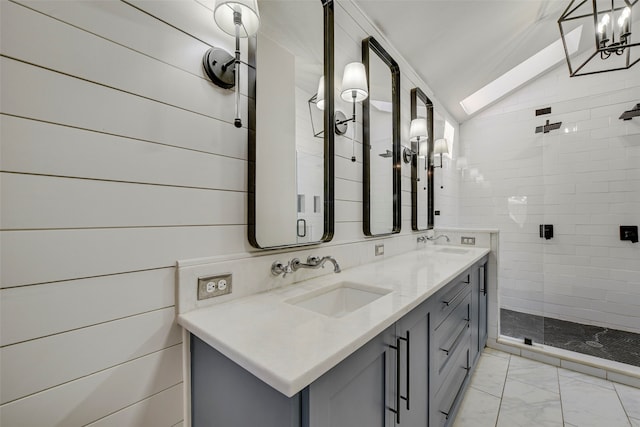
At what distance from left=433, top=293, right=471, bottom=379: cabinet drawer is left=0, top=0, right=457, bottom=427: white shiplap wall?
1086mm

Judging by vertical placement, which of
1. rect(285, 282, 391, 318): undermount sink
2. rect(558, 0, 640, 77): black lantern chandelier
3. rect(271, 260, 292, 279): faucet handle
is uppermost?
rect(558, 0, 640, 77): black lantern chandelier

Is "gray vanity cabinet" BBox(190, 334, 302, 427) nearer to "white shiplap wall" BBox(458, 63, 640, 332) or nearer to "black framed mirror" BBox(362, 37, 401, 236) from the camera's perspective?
"black framed mirror" BBox(362, 37, 401, 236)

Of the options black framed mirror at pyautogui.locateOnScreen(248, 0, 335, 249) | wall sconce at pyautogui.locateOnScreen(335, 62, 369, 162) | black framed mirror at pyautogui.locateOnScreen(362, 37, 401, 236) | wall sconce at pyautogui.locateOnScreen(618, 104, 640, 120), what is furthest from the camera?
wall sconce at pyautogui.locateOnScreen(618, 104, 640, 120)

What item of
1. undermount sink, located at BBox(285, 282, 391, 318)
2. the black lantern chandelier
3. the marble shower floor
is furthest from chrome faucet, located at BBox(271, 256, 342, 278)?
the marble shower floor

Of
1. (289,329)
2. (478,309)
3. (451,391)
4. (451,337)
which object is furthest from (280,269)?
(478,309)

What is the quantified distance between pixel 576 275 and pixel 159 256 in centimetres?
385

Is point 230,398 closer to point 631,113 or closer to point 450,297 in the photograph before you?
point 450,297

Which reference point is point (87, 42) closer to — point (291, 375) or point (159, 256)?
point (159, 256)

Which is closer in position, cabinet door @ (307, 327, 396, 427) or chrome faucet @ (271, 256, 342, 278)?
cabinet door @ (307, 327, 396, 427)

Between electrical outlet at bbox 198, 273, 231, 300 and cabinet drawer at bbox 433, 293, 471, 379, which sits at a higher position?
electrical outlet at bbox 198, 273, 231, 300

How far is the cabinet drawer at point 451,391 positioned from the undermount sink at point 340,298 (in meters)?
0.59

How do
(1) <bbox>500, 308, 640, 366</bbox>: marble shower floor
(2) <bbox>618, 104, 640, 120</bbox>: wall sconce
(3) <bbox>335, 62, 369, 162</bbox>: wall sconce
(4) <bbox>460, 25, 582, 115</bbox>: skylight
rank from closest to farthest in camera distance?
(3) <bbox>335, 62, 369, 162</bbox>: wall sconce → (1) <bbox>500, 308, 640, 366</bbox>: marble shower floor → (2) <bbox>618, 104, 640, 120</bbox>: wall sconce → (4) <bbox>460, 25, 582, 115</bbox>: skylight

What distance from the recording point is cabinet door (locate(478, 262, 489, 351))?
214 cm

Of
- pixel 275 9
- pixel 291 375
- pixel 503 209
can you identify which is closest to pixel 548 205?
pixel 503 209
